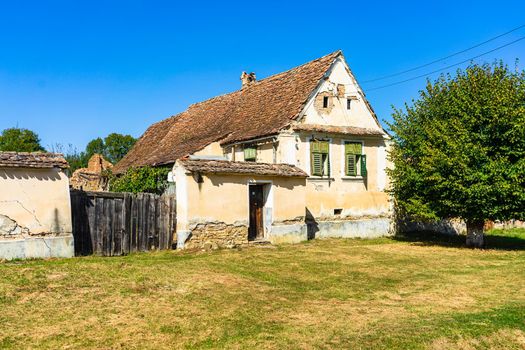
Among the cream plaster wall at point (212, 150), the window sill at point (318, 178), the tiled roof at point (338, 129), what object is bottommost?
the window sill at point (318, 178)

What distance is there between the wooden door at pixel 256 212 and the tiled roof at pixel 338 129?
3387mm

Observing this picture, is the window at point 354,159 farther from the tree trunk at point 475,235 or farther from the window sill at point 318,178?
the tree trunk at point 475,235

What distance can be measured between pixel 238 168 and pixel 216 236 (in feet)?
8.10

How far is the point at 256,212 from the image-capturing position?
58.1 feet

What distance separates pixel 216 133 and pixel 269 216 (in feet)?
24.4

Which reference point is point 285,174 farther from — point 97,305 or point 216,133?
point 97,305

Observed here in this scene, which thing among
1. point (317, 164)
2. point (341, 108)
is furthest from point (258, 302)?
point (341, 108)

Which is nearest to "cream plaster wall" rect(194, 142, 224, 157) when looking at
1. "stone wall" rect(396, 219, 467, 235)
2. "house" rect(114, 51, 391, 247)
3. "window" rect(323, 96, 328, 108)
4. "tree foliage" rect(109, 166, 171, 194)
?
"house" rect(114, 51, 391, 247)

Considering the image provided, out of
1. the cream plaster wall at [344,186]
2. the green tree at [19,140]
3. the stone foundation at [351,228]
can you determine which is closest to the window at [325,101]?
the cream plaster wall at [344,186]

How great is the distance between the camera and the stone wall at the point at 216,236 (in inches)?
602

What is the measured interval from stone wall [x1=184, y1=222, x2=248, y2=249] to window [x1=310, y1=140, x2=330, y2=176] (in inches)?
198

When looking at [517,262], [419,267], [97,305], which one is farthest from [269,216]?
[97,305]

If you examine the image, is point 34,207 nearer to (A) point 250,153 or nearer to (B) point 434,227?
(A) point 250,153

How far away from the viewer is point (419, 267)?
1348cm
